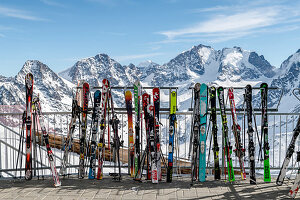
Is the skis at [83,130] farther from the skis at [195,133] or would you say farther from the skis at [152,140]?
the skis at [195,133]

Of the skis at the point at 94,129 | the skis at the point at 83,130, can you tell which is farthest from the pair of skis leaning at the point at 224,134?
the skis at the point at 83,130

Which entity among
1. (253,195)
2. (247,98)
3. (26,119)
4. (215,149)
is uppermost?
(247,98)

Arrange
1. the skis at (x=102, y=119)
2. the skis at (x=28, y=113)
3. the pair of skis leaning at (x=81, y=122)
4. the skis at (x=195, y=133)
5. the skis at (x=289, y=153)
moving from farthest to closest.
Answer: the pair of skis leaning at (x=81, y=122) < the skis at (x=102, y=119) < the skis at (x=28, y=113) < the skis at (x=195, y=133) < the skis at (x=289, y=153)

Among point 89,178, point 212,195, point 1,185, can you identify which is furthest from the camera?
point 89,178

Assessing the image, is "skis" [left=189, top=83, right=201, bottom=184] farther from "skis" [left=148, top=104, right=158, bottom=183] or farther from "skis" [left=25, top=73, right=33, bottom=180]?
"skis" [left=25, top=73, right=33, bottom=180]

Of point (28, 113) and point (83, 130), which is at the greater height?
point (28, 113)

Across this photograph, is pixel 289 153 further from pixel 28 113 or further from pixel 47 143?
pixel 28 113

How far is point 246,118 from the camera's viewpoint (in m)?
6.59

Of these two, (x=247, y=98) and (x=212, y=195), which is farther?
(x=247, y=98)

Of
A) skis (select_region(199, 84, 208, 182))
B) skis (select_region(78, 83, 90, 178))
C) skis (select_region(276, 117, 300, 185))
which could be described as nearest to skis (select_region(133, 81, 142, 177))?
skis (select_region(78, 83, 90, 178))

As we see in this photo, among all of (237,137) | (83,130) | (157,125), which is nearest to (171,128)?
(157,125)

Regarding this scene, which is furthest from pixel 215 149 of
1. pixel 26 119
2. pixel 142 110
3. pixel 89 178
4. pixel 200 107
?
pixel 26 119

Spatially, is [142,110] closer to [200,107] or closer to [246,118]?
[200,107]

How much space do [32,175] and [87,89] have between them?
2.14 m
